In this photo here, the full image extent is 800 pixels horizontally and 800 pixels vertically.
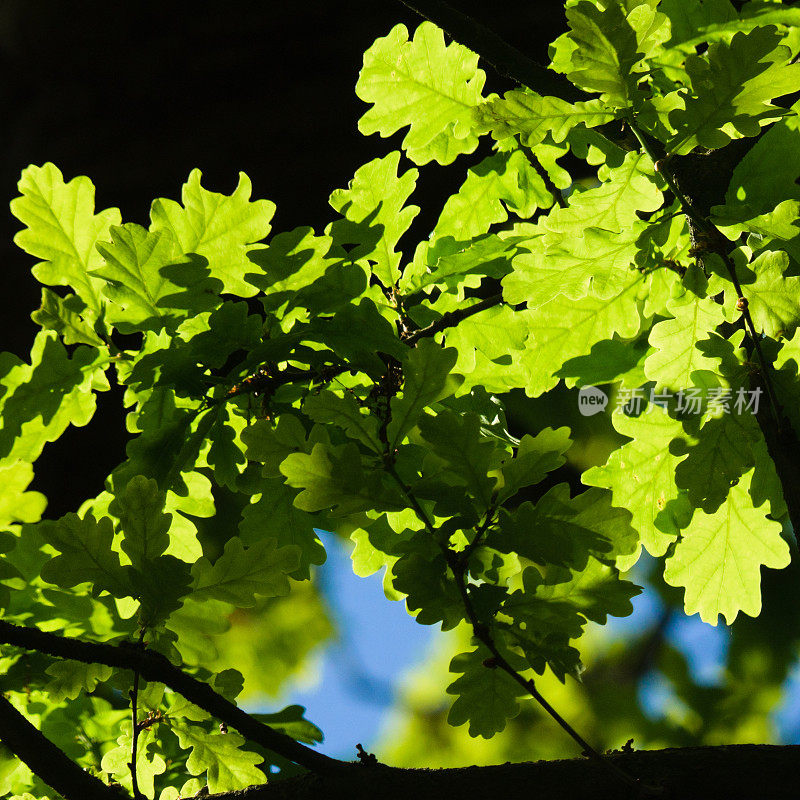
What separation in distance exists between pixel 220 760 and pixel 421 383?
0.62 m

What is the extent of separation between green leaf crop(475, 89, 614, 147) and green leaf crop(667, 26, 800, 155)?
116 millimetres

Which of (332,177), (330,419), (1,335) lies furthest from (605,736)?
(330,419)

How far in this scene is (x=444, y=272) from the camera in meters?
1.24

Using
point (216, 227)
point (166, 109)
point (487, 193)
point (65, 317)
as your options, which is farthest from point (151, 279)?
point (166, 109)

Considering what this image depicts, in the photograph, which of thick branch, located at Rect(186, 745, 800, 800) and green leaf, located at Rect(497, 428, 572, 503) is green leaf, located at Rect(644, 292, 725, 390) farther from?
thick branch, located at Rect(186, 745, 800, 800)

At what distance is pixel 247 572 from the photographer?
3.12 ft

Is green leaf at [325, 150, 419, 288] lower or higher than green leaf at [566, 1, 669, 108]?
lower

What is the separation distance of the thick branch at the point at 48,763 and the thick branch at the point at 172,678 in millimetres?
85

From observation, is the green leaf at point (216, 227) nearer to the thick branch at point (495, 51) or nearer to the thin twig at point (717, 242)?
the thick branch at point (495, 51)

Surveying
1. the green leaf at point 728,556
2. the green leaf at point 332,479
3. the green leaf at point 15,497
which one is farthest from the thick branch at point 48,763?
the green leaf at point 728,556

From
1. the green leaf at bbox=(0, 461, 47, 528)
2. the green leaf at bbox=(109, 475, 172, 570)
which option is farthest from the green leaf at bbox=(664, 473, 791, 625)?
the green leaf at bbox=(0, 461, 47, 528)

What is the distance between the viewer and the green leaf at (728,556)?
1.20 meters

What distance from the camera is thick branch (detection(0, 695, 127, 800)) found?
0.88 metres

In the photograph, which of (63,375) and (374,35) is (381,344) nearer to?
(63,375)
